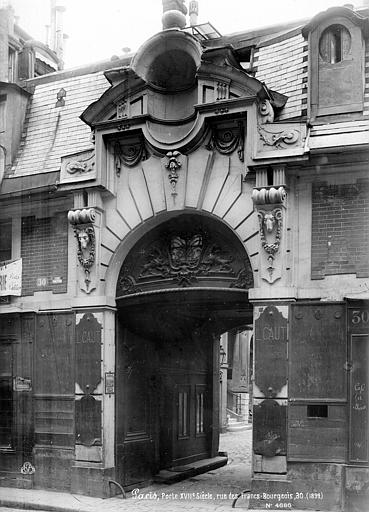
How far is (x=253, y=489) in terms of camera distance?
12.5m

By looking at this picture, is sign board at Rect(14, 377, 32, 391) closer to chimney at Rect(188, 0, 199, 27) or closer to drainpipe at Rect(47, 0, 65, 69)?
chimney at Rect(188, 0, 199, 27)

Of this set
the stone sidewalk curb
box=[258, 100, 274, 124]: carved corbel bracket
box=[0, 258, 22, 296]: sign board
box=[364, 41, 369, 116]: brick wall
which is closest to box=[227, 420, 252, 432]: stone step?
box=[0, 258, 22, 296]: sign board

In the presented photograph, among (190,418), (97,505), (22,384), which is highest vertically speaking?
(22,384)

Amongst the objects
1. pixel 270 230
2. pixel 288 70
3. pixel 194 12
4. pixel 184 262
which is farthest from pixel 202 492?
pixel 194 12

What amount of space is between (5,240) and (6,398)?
3.31 meters

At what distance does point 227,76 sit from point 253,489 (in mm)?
7124

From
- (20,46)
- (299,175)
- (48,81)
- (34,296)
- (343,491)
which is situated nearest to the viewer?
(343,491)

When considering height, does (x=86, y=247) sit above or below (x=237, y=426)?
above

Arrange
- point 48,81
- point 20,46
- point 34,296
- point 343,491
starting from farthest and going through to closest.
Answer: point 20,46, point 48,81, point 34,296, point 343,491

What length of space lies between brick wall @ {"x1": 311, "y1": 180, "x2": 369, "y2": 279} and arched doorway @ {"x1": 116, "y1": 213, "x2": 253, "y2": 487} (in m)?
1.43

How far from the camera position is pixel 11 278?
617 inches

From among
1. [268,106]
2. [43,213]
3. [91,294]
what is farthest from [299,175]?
[43,213]

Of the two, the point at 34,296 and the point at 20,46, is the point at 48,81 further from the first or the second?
the point at 34,296

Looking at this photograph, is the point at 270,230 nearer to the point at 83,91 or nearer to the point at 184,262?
the point at 184,262
